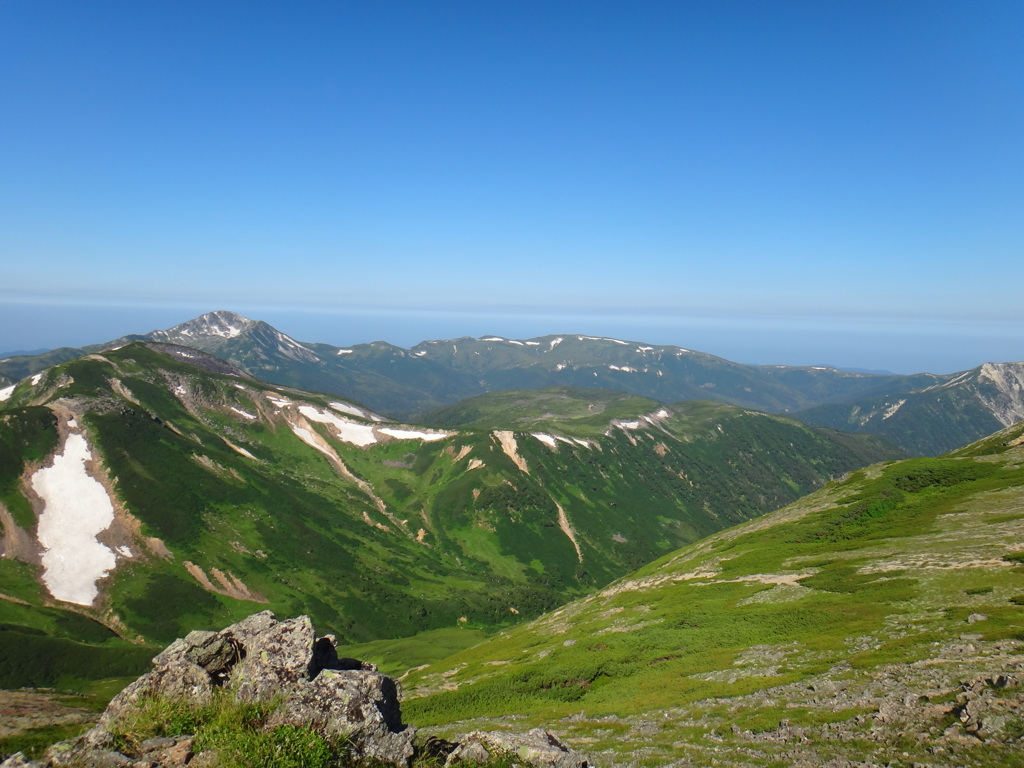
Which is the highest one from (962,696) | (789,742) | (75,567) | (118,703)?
(118,703)

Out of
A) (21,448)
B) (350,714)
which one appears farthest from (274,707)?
(21,448)

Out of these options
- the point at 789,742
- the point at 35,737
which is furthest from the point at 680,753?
the point at 35,737

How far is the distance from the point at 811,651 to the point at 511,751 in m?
32.2

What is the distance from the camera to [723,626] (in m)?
53.4

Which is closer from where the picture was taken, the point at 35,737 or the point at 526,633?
the point at 35,737

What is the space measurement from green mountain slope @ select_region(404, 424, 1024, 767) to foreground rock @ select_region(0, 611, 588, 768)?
14795mm

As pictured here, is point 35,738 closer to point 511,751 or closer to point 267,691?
point 267,691

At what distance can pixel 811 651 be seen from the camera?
4034 cm

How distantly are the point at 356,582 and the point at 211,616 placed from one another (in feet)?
135

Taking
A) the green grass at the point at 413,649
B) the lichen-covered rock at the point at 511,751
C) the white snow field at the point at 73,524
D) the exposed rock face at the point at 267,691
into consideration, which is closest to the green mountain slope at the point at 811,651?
the lichen-covered rock at the point at 511,751

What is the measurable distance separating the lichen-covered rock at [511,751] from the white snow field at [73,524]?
145 meters

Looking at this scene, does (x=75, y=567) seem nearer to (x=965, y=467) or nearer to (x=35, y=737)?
(x=35, y=737)

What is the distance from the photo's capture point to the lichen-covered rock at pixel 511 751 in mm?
18594

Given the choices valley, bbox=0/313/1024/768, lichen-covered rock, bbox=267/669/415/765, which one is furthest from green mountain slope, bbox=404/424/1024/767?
lichen-covered rock, bbox=267/669/415/765
